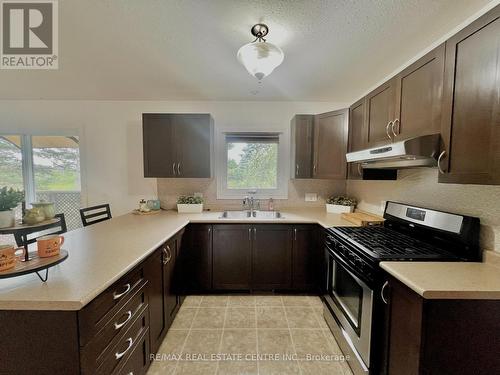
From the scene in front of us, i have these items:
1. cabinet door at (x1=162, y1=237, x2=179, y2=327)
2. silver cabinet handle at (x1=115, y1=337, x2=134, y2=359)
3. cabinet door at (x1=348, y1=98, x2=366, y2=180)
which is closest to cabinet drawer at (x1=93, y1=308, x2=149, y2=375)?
silver cabinet handle at (x1=115, y1=337, x2=134, y2=359)

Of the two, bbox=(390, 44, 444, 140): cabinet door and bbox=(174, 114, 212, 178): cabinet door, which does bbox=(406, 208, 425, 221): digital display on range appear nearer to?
bbox=(390, 44, 444, 140): cabinet door

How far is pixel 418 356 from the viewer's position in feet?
3.18

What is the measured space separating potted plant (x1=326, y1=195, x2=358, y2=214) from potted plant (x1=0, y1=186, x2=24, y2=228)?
9.48 feet

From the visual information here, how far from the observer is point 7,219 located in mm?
1246

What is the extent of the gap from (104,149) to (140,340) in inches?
102

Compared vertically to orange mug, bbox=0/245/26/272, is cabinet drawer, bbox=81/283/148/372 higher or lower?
lower

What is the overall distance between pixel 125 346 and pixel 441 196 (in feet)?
7.52

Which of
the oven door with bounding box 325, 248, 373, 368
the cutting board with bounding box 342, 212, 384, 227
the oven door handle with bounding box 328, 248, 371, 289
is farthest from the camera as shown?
the cutting board with bounding box 342, 212, 384, 227

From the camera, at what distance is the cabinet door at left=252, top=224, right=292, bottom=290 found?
7.60 feet

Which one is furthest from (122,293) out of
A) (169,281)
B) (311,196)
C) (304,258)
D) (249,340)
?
(311,196)

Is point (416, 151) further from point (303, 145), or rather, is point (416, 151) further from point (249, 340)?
point (249, 340)

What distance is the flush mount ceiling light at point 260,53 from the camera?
1379mm

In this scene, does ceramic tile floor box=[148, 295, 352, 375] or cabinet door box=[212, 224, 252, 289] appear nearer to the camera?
ceramic tile floor box=[148, 295, 352, 375]

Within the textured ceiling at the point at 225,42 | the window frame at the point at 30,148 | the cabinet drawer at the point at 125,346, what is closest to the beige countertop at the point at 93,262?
the cabinet drawer at the point at 125,346
